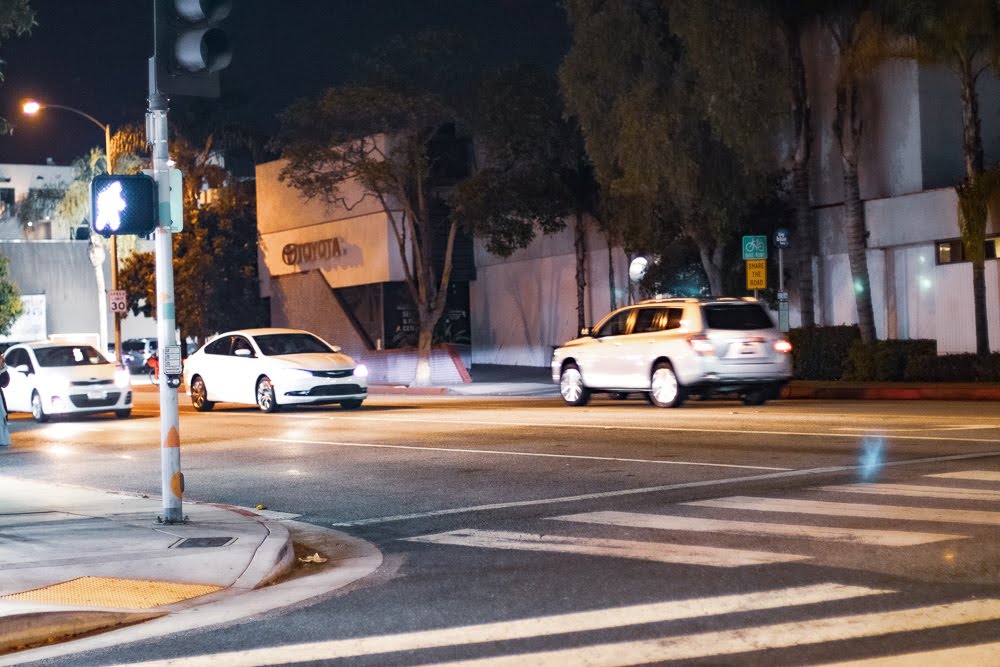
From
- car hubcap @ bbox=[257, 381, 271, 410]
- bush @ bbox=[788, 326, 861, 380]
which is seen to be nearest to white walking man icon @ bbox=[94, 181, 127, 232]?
car hubcap @ bbox=[257, 381, 271, 410]

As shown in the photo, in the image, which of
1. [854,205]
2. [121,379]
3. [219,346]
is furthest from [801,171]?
[121,379]

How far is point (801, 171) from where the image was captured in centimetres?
3028

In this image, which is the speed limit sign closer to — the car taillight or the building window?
the car taillight

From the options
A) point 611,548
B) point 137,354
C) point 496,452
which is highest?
point 137,354

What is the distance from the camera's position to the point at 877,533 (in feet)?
31.7

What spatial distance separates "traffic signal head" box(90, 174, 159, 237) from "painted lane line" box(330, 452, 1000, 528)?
3.06 metres

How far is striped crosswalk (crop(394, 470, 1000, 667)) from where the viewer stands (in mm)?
6582

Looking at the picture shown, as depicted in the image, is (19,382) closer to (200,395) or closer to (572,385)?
(200,395)

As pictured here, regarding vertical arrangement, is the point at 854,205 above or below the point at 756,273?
above

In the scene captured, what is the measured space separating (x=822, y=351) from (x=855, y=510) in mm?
19255

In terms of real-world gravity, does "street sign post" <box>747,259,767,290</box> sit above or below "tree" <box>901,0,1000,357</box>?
below

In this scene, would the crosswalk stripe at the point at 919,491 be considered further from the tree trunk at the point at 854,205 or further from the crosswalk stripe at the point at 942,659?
the tree trunk at the point at 854,205

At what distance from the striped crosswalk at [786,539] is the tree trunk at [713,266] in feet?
63.4

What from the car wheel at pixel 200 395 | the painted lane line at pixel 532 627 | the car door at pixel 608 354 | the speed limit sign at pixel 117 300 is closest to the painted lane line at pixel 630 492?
the painted lane line at pixel 532 627
